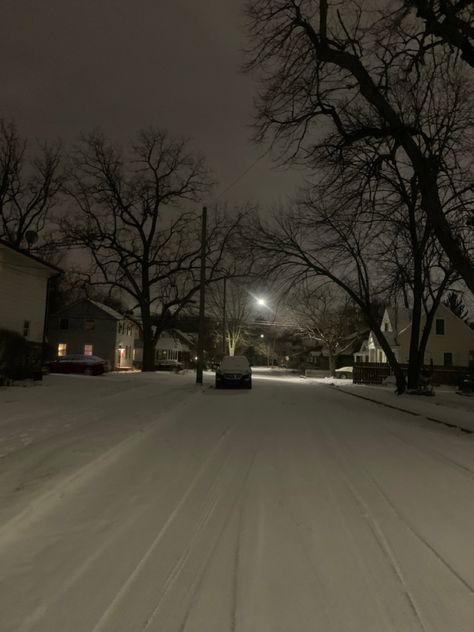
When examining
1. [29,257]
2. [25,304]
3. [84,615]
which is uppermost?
[29,257]

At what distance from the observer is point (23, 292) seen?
24781mm

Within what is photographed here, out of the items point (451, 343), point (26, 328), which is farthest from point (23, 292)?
point (451, 343)

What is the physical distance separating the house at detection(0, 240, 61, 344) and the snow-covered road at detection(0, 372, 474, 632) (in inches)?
596

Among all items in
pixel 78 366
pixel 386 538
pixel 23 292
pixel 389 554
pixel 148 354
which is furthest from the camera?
pixel 148 354

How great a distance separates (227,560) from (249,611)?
2.66 feet

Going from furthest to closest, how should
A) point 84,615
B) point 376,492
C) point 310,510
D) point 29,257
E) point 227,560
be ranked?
point 29,257, point 376,492, point 310,510, point 227,560, point 84,615


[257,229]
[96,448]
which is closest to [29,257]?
[257,229]

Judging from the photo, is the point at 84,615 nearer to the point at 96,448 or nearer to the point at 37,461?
the point at 37,461

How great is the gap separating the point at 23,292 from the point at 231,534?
2269cm

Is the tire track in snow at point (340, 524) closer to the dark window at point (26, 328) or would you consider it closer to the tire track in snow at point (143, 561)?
the tire track in snow at point (143, 561)

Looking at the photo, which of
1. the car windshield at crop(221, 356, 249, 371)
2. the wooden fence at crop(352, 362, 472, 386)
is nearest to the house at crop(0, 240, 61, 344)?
the car windshield at crop(221, 356, 249, 371)

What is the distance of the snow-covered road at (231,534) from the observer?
10.9 ft

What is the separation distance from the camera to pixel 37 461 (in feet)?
22.9

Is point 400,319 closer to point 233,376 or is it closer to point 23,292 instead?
point 233,376
